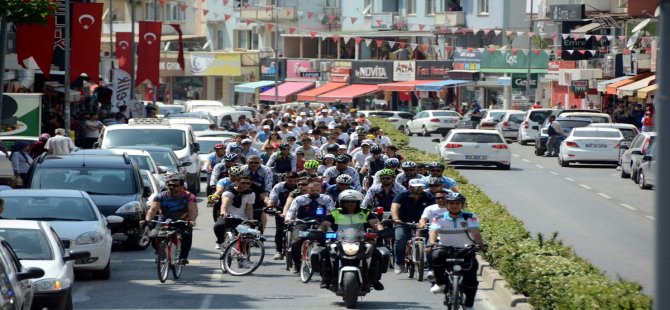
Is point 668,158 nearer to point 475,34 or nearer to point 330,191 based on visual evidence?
point 330,191

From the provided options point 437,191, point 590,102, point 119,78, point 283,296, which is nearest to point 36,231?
point 283,296

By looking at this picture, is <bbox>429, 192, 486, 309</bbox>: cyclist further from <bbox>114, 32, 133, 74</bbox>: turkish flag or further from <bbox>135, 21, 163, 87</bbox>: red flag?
<bbox>114, 32, 133, 74</bbox>: turkish flag

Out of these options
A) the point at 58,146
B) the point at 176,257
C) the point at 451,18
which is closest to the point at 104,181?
the point at 176,257

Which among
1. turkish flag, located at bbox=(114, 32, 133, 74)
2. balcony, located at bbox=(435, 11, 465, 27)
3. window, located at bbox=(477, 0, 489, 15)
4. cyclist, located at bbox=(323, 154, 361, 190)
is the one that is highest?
window, located at bbox=(477, 0, 489, 15)

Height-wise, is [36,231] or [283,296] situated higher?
[36,231]

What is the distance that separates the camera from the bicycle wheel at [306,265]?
17000mm

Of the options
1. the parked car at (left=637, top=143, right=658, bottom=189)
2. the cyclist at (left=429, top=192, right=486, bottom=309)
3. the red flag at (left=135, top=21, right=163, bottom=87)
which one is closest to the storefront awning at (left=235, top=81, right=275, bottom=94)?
the red flag at (left=135, top=21, right=163, bottom=87)

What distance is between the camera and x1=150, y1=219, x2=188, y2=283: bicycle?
17188mm

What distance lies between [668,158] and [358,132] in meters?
27.3

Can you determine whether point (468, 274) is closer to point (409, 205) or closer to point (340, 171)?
point (409, 205)

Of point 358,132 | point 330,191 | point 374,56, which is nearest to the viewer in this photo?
point 330,191

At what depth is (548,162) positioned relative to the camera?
46.4 m

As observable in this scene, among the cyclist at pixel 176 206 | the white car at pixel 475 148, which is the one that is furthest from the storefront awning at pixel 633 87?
the cyclist at pixel 176 206

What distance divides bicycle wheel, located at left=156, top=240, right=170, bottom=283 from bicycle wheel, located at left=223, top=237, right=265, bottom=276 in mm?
960
